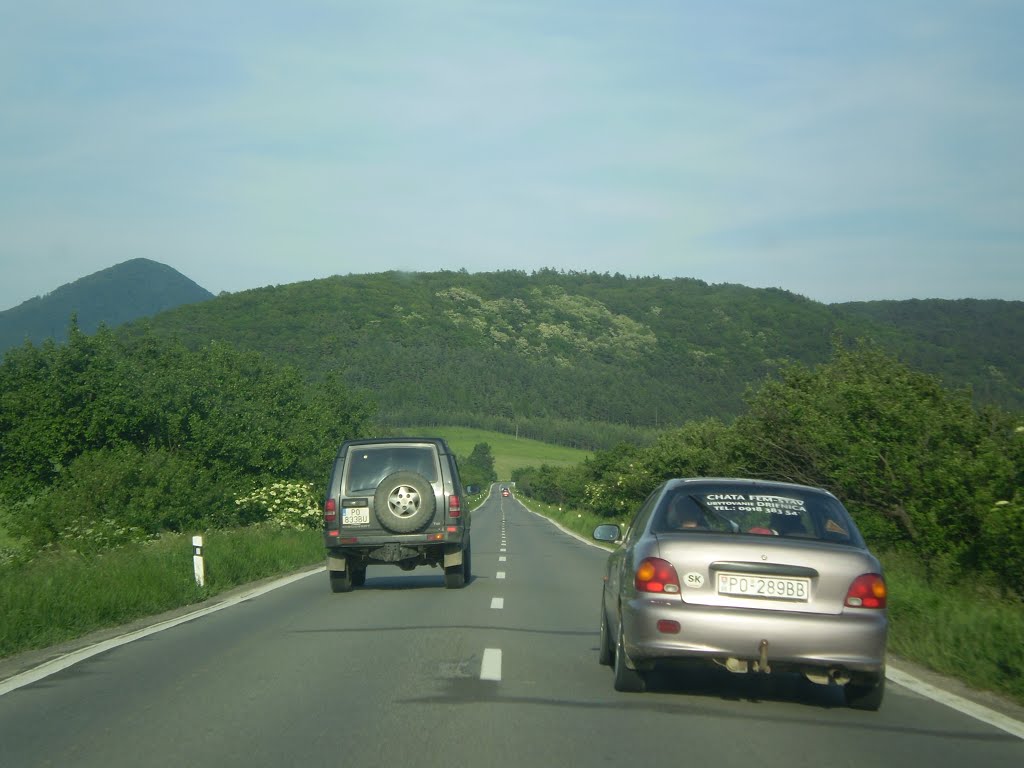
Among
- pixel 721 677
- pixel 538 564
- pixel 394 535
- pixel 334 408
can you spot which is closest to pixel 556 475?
pixel 334 408

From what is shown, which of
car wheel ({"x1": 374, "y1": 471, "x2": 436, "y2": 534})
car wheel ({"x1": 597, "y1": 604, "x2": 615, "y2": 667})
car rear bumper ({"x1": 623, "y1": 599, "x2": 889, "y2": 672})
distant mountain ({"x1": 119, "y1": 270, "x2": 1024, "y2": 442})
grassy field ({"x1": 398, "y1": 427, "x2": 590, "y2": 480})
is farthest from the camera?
grassy field ({"x1": 398, "y1": 427, "x2": 590, "y2": 480})

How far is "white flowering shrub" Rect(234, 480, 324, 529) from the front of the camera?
3406 centimetres

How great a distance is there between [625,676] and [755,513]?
1.54 m

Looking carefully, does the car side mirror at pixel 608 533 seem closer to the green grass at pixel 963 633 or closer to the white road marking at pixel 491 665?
the white road marking at pixel 491 665

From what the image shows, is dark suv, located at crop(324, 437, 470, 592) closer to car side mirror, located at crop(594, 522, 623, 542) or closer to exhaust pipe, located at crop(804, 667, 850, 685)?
car side mirror, located at crop(594, 522, 623, 542)

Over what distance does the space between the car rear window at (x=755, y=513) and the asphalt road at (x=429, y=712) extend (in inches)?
49.5

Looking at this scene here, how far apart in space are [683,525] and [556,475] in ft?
345

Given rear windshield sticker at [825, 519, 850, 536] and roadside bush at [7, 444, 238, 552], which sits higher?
rear windshield sticker at [825, 519, 850, 536]

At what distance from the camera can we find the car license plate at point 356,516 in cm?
1598

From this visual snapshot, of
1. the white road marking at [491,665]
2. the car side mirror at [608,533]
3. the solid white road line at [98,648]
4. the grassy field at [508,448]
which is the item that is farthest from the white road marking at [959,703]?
the grassy field at [508,448]

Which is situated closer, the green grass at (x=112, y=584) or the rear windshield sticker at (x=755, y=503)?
the rear windshield sticker at (x=755, y=503)

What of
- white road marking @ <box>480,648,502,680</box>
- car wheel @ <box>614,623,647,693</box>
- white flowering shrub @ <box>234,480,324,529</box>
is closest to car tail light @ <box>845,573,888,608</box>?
car wheel @ <box>614,623,647,693</box>

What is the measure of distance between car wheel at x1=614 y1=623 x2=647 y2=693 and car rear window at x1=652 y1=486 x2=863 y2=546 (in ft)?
3.05

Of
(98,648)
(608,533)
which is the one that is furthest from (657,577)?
(98,648)
